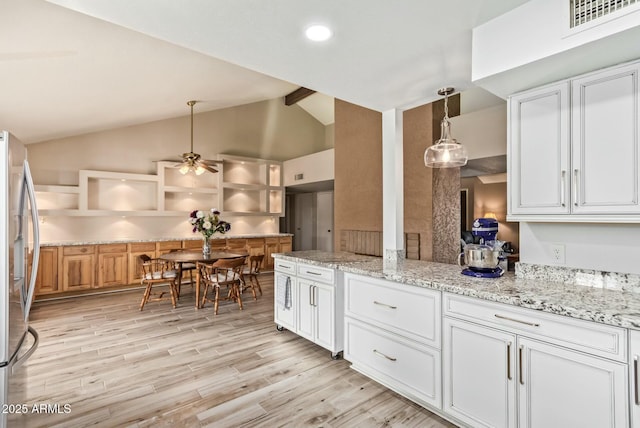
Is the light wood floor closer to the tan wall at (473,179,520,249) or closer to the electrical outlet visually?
the electrical outlet

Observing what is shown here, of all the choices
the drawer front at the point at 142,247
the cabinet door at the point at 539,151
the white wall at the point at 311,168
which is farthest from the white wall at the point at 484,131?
the drawer front at the point at 142,247

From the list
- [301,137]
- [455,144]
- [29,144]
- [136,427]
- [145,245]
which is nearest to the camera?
[136,427]

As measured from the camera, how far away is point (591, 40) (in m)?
1.54

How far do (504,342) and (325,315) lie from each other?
1621mm

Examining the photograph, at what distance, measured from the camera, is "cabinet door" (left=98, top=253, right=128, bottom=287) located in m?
5.58

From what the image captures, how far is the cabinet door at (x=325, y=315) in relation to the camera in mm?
2986

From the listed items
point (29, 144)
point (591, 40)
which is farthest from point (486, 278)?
point (29, 144)

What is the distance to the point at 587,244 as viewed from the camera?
2.04 meters

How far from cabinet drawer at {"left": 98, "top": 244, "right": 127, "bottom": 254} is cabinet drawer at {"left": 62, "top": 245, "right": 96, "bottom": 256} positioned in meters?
0.11

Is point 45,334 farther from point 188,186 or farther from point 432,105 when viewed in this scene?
point 432,105

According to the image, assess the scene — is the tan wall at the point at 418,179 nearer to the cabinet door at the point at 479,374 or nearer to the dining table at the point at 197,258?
the cabinet door at the point at 479,374

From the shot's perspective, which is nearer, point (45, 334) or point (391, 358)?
point (391, 358)

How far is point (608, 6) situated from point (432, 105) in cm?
214

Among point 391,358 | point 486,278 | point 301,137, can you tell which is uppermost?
point 301,137
